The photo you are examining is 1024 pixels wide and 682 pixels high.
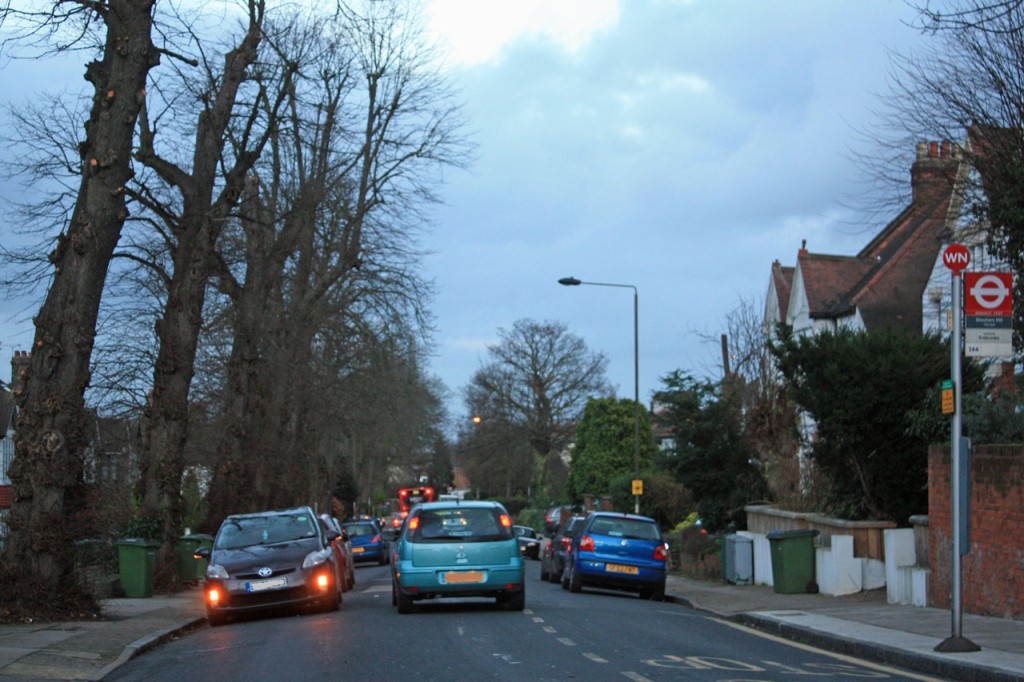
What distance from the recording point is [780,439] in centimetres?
3162

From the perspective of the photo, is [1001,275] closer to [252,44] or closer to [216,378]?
[252,44]

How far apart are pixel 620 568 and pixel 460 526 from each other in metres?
6.17

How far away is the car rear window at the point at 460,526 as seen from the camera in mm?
17984

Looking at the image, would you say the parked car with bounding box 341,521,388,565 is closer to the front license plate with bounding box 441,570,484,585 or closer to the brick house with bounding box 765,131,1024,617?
the brick house with bounding box 765,131,1024,617

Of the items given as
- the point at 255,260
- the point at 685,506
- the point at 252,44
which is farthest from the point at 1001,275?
the point at 685,506

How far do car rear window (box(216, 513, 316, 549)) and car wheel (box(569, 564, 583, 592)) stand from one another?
610 cm

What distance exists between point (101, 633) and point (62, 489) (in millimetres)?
2370

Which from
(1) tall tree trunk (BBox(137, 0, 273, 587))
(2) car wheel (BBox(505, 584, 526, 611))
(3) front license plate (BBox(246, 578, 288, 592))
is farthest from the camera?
(1) tall tree trunk (BBox(137, 0, 273, 587))

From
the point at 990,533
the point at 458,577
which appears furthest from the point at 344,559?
the point at 990,533

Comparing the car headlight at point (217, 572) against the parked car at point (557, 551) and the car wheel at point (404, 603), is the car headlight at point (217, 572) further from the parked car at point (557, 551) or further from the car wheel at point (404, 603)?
the parked car at point (557, 551)

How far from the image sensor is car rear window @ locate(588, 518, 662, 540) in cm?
2359

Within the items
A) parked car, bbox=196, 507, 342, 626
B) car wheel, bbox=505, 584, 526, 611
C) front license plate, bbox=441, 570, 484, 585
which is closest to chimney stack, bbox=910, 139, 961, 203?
car wheel, bbox=505, 584, 526, 611

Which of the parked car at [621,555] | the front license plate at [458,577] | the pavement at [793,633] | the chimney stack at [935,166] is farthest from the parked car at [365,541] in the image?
the chimney stack at [935,166]

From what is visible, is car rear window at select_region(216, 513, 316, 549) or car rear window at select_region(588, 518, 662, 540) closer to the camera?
car rear window at select_region(216, 513, 316, 549)
